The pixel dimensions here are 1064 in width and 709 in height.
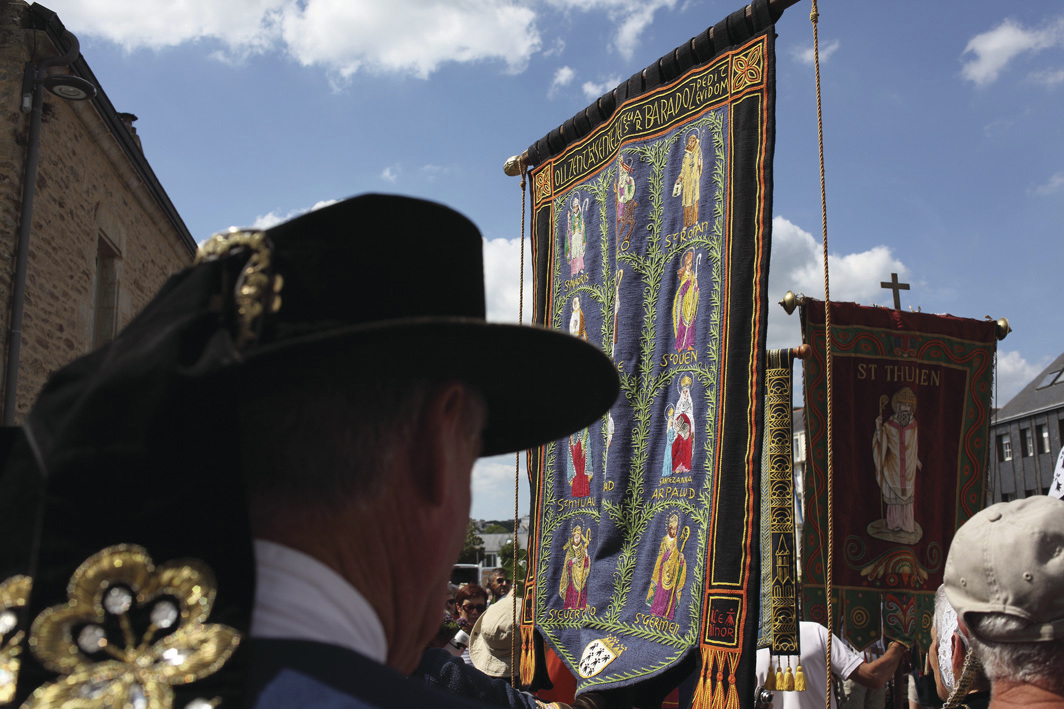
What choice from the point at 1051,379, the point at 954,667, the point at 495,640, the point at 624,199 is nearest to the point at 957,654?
the point at 954,667

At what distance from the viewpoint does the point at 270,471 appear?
88cm

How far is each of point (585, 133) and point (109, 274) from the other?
319 inches

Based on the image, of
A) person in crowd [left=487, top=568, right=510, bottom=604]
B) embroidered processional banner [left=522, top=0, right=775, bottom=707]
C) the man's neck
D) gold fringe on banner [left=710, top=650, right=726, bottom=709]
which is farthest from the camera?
person in crowd [left=487, top=568, right=510, bottom=604]

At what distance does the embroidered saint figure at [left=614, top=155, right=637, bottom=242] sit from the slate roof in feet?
124

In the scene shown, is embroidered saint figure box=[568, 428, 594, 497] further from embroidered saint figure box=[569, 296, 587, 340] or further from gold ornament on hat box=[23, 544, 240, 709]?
gold ornament on hat box=[23, 544, 240, 709]

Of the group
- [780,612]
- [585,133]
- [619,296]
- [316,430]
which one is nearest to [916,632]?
[780,612]

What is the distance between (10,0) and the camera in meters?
7.87

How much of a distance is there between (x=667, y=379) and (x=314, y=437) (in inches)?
111

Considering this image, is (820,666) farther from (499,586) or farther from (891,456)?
(499,586)

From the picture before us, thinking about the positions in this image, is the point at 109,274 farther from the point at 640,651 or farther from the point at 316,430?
the point at 316,430

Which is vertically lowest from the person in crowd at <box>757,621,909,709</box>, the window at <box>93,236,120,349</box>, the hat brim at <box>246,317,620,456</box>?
the person in crowd at <box>757,621,909,709</box>

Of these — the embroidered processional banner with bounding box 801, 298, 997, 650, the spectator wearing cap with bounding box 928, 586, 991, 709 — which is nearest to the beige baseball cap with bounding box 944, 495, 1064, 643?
the spectator wearing cap with bounding box 928, 586, 991, 709

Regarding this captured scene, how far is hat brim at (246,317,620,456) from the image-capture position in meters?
0.89

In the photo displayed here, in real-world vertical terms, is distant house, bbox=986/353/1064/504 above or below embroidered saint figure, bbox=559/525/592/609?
above
